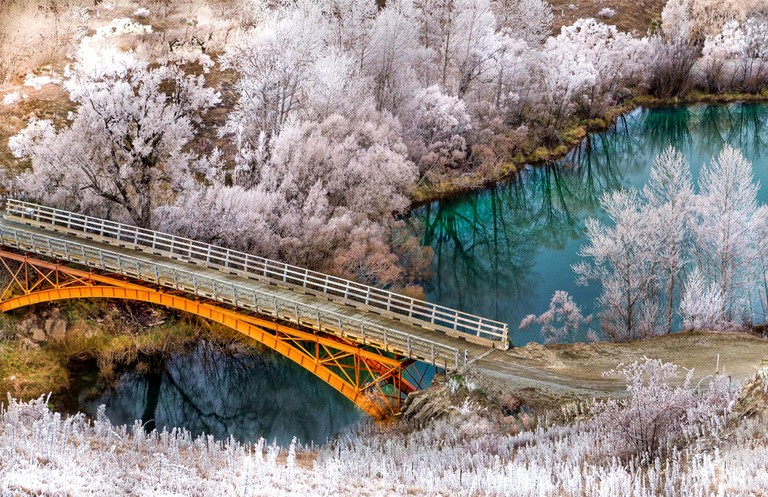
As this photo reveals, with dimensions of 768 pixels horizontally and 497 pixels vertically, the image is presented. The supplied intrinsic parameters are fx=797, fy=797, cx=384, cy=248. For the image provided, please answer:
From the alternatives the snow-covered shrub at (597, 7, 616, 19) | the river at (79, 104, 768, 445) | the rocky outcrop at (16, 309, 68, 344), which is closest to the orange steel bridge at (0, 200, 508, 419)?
the rocky outcrop at (16, 309, 68, 344)

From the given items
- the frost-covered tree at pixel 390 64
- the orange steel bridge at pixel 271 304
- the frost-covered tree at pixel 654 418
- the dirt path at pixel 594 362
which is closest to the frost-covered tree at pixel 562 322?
the orange steel bridge at pixel 271 304

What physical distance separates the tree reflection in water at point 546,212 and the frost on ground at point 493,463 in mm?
20227

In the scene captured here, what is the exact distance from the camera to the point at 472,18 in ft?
223

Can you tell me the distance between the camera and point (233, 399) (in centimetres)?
3616

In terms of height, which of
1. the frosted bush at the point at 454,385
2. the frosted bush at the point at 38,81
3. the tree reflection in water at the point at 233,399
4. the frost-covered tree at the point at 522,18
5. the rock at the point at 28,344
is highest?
the frost-covered tree at the point at 522,18

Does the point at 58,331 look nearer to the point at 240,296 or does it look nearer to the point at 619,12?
the point at 240,296

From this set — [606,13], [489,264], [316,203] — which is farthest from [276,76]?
[606,13]

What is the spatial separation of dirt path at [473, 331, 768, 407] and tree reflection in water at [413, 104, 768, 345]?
11.0 metres

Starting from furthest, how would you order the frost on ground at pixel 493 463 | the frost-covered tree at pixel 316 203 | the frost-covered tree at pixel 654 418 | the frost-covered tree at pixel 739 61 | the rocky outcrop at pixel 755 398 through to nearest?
the frost-covered tree at pixel 739 61 < the frost-covered tree at pixel 316 203 < the frost-covered tree at pixel 654 418 < the rocky outcrop at pixel 755 398 < the frost on ground at pixel 493 463

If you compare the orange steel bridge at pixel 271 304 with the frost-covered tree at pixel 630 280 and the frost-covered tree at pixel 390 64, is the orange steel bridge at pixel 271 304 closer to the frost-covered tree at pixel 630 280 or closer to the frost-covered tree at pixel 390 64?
the frost-covered tree at pixel 630 280

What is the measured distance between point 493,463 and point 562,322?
2299cm

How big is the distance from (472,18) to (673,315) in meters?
36.4

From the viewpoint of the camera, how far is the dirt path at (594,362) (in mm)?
23609

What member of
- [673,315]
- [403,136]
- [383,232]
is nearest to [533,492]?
[673,315]
